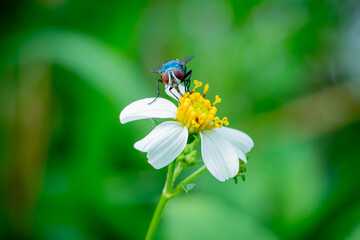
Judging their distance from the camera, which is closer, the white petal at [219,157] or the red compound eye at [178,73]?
the white petal at [219,157]

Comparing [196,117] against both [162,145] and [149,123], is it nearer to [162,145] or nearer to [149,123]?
[162,145]

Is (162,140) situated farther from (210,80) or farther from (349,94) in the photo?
(349,94)

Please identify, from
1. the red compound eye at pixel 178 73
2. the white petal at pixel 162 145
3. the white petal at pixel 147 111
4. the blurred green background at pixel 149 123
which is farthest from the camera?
the blurred green background at pixel 149 123

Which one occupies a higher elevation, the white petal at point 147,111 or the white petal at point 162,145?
the white petal at point 147,111

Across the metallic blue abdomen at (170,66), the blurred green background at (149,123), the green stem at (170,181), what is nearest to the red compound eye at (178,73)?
the metallic blue abdomen at (170,66)

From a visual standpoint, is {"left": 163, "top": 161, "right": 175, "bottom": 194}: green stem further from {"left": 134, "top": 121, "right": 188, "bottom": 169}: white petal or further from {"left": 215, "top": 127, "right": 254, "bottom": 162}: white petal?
{"left": 215, "top": 127, "right": 254, "bottom": 162}: white petal

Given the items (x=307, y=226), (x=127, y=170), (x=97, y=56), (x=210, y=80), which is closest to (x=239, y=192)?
(x=307, y=226)

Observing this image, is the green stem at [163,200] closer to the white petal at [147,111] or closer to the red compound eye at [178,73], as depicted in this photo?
the white petal at [147,111]

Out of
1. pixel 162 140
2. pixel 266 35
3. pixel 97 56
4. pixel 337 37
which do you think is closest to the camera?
pixel 162 140
